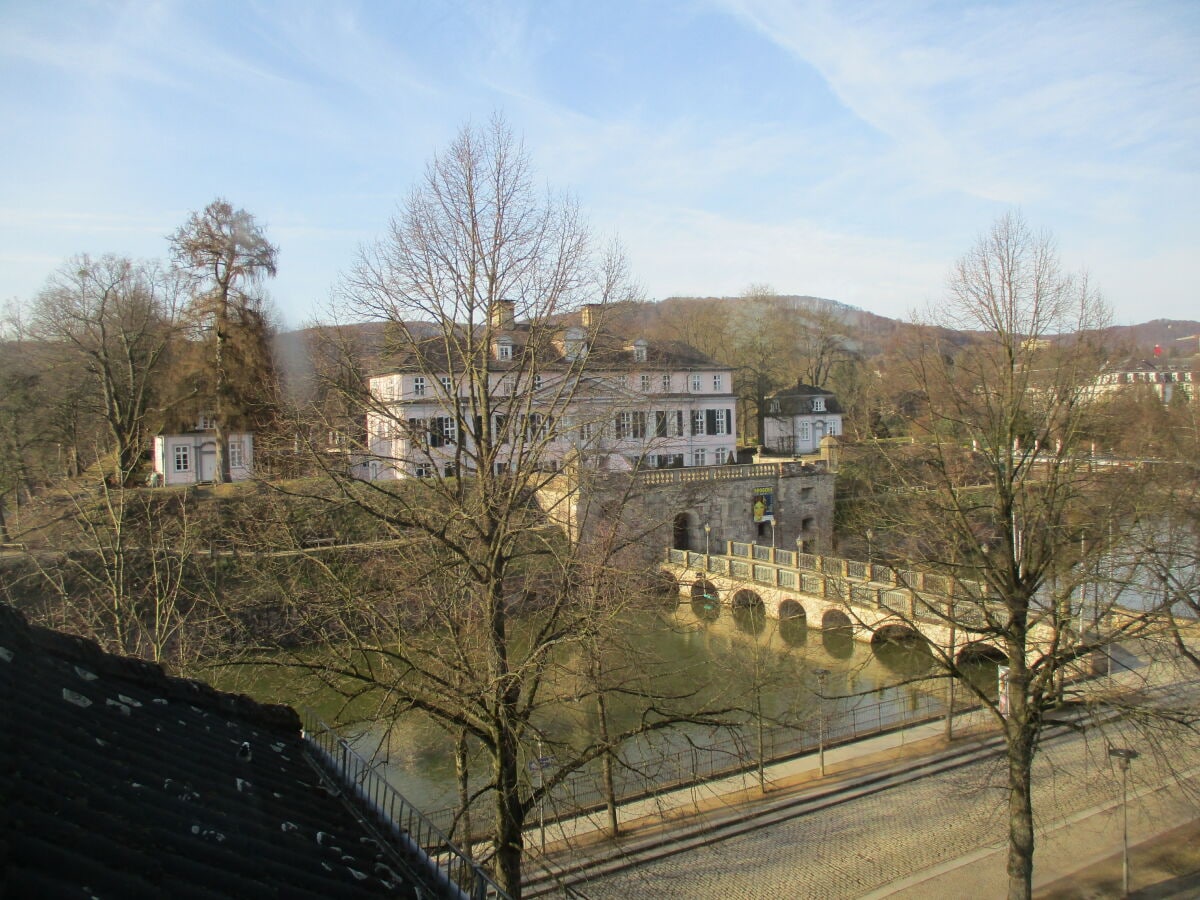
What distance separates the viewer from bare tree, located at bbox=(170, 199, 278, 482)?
89.4ft

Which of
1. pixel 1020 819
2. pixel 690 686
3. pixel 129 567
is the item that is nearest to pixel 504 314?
pixel 1020 819

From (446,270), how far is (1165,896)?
1060cm

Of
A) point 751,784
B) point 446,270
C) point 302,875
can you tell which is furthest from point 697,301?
point 302,875

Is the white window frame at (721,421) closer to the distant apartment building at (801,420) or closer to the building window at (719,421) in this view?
the building window at (719,421)

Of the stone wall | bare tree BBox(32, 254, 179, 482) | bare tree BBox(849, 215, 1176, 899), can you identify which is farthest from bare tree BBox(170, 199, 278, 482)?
bare tree BBox(849, 215, 1176, 899)

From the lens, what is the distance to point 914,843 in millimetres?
11148

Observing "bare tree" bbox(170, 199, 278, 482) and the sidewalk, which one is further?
"bare tree" bbox(170, 199, 278, 482)

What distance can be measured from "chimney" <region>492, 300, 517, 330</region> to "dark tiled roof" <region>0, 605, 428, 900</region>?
436cm

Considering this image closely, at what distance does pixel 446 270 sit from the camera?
25.9 feet

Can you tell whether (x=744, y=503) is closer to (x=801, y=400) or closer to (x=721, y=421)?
(x=721, y=421)

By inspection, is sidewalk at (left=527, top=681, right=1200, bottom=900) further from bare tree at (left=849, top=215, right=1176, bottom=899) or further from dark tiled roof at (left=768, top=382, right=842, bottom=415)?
dark tiled roof at (left=768, top=382, right=842, bottom=415)

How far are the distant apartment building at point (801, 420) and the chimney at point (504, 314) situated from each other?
124 ft

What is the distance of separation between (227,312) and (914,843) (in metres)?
25.9

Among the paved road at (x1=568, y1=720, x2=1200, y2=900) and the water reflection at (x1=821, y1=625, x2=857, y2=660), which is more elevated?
the paved road at (x1=568, y1=720, x2=1200, y2=900)
